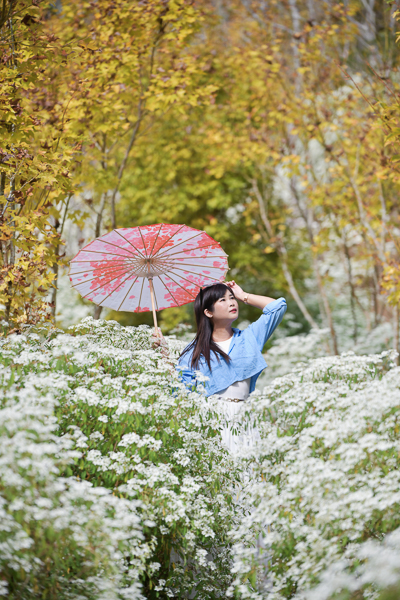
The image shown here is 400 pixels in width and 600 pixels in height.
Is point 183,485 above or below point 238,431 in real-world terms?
below

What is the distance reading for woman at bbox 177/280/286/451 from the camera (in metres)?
3.79

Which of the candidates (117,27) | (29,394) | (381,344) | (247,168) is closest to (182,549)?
(29,394)

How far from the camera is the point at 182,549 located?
2.94 metres

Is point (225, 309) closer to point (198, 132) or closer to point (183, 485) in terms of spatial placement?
point (183, 485)

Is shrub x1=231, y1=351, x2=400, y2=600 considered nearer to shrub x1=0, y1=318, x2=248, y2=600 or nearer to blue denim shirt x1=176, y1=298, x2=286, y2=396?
shrub x1=0, y1=318, x2=248, y2=600

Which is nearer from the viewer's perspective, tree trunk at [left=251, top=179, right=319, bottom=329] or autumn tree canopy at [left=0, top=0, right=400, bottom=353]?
autumn tree canopy at [left=0, top=0, right=400, bottom=353]

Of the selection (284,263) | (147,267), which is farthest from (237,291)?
(284,263)

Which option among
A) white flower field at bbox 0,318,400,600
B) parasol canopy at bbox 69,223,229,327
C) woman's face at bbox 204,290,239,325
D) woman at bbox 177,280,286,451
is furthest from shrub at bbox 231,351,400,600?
parasol canopy at bbox 69,223,229,327

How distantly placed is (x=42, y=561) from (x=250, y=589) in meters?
1.19

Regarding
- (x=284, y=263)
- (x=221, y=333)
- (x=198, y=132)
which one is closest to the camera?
(x=221, y=333)

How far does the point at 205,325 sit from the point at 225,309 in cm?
21

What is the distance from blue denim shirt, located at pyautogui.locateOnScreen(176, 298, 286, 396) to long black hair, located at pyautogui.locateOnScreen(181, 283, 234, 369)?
5cm

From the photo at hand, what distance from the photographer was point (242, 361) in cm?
383

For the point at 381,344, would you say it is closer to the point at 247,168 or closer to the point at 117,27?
the point at 247,168
